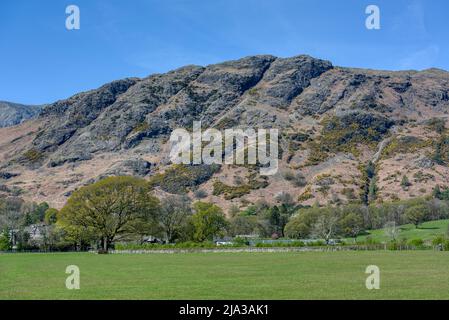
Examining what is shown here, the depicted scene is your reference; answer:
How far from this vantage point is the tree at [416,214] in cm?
15600

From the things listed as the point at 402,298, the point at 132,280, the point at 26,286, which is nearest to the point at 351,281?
the point at 402,298

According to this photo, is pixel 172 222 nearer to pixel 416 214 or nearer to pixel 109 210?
pixel 109 210

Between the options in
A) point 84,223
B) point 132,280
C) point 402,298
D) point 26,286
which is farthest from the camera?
point 84,223

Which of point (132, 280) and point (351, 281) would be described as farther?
point (132, 280)

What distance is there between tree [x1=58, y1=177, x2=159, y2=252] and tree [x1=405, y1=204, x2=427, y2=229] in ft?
288

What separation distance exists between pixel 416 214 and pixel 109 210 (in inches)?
3819

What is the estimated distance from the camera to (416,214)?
511 feet

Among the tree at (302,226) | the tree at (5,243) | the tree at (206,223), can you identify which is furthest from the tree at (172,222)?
the tree at (302,226)

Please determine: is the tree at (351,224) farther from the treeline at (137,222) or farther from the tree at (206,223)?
the tree at (206,223)

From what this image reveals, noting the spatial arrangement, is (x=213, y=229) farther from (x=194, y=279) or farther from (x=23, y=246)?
(x=194, y=279)

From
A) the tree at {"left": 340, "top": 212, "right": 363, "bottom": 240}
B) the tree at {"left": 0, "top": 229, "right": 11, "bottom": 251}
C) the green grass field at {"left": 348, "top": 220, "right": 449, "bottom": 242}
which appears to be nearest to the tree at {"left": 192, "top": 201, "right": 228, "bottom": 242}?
the tree at {"left": 0, "top": 229, "right": 11, "bottom": 251}

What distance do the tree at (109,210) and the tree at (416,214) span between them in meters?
87.9

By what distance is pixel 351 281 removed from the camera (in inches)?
1211
